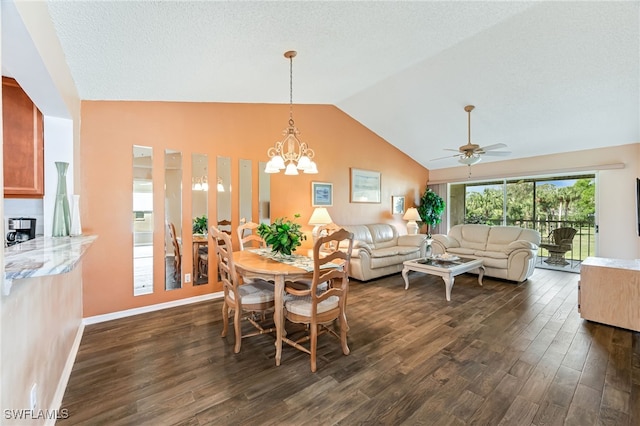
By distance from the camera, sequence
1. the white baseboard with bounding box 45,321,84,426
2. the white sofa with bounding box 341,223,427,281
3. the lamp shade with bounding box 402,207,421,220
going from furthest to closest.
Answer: the lamp shade with bounding box 402,207,421,220 → the white sofa with bounding box 341,223,427,281 → the white baseboard with bounding box 45,321,84,426

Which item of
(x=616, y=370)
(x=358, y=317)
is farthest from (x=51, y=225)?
(x=616, y=370)

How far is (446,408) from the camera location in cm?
174

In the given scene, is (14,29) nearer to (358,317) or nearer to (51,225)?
(51,225)

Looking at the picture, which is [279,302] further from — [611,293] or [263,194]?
[611,293]

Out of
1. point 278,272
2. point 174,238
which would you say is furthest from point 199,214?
point 278,272

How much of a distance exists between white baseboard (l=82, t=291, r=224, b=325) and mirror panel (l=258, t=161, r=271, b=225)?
1281 millimetres

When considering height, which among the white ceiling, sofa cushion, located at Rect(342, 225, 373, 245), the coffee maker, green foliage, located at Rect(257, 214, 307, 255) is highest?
the white ceiling

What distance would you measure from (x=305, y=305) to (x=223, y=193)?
2.27 m

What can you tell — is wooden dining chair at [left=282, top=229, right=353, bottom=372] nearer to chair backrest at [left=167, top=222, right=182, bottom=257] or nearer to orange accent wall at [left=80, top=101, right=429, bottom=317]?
chair backrest at [left=167, top=222, right=182, bottom=257]

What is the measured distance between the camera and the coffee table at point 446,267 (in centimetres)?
373

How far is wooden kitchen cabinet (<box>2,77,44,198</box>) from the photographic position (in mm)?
1953

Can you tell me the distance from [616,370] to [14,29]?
431 centimetres

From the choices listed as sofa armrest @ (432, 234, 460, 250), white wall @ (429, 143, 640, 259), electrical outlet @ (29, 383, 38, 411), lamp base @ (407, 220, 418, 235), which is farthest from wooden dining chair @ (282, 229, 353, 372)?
white wall @ (429, 143, 640, 259)

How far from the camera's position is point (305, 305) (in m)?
2.25
